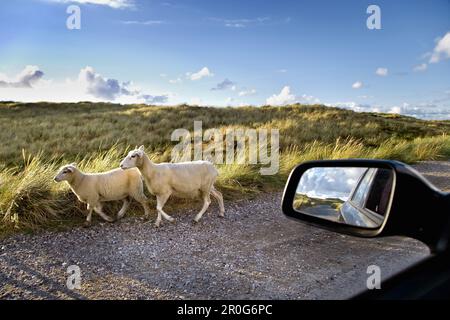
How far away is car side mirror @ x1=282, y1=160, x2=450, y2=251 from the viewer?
55.6 inches

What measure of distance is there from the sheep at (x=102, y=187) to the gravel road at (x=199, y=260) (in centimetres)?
39

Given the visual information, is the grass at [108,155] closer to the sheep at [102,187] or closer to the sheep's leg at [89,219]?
the sheep's leg at [89,219]

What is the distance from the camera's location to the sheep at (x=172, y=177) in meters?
6.63

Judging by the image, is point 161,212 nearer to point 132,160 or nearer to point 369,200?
point 132,160

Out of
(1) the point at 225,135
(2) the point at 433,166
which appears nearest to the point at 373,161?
(2) the point at 433,166

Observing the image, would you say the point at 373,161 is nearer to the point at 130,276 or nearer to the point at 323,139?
the point at 130,276

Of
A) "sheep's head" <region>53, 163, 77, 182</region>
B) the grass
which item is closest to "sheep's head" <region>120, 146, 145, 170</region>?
"sheep's head" <region>53, 163, 77, 182</region>

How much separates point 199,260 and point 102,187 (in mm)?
2745

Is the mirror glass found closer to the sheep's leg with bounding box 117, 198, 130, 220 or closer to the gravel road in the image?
the gravel road

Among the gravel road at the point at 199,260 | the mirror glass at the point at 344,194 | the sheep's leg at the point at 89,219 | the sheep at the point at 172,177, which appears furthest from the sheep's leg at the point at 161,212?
the mirror glass at the point at 344,194

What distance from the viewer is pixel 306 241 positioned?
541 centimetres

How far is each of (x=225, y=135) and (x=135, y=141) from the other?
426cm

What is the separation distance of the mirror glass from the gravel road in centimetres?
105

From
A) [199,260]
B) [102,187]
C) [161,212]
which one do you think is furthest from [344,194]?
[102,187]
